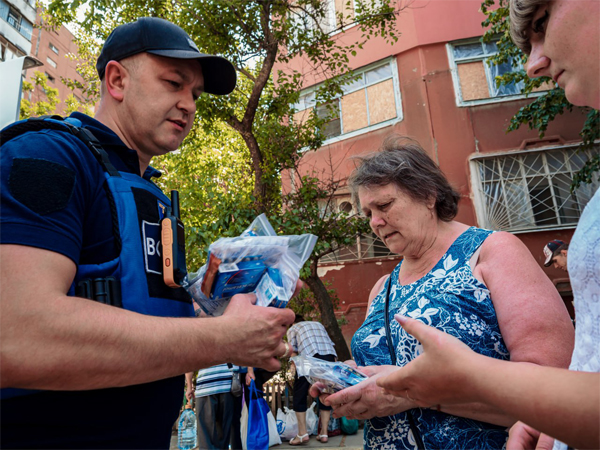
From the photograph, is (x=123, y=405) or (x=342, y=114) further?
(x=342, y=114)

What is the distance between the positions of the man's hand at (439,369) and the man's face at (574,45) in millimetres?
808

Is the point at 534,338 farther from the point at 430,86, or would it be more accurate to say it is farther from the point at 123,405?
the point at 430,86

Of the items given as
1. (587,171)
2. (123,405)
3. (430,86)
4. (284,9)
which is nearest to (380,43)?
(430,86)

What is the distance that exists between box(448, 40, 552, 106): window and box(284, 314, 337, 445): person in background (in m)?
8.04

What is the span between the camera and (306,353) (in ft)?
20.8

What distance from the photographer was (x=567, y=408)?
0.94 metres

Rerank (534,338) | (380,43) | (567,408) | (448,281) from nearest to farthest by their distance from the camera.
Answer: (567,408), (534,338), (448,281), (380,43)

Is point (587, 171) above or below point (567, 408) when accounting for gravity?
above

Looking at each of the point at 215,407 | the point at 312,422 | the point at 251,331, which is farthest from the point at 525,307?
the point at 312,422

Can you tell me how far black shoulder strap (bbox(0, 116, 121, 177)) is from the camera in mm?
1284

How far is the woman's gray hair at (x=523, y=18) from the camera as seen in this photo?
1335 millimetres

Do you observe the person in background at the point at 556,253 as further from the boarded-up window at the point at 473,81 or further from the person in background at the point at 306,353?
the boarded-up window at the point at 473,81

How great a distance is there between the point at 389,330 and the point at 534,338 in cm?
66

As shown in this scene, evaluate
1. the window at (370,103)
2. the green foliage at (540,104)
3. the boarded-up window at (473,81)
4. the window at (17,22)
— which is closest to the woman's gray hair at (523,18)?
the green foliage at (540,104)
